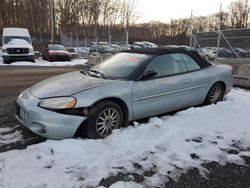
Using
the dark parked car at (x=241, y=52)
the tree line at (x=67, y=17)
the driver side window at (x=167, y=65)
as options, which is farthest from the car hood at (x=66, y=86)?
the tree line at (x=67, y=17)

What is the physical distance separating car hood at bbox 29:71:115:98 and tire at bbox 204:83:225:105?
2.50 metres

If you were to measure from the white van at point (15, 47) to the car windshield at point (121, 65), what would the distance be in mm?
14345

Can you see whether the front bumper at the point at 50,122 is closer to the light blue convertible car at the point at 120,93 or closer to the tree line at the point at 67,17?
the light blue convertible car at the point at 120,93

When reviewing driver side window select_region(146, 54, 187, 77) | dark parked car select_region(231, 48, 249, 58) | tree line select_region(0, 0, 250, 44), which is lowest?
driver side window select_region(146, 54, 187, 77)

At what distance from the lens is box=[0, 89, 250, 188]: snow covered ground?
3.10 m

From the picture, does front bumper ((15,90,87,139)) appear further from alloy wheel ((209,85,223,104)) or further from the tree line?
the tree line

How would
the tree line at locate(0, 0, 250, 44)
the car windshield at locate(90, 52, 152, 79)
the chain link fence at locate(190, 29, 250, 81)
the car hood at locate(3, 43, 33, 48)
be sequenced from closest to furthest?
the car windshield at locate(90, 52, 152, 79), the chain link fence at locate(190, 29, 250, 81), the car hood at locate(3, 43, 33, 48), the tree line at locate(0, 0, 250, 44)

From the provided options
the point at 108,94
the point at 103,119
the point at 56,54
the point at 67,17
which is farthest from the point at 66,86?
the point at 67,17

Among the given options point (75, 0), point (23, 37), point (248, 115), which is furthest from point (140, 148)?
point (75, 0)

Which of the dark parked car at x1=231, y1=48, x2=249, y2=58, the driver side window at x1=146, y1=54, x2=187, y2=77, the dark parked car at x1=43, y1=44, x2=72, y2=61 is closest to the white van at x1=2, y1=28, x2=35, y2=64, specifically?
the dark parked car at x1=43, y1=44, x2=72, y2=61

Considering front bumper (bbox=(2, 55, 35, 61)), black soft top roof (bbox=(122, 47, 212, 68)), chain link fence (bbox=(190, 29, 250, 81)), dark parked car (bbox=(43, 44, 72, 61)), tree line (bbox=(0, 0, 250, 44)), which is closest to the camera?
black soft top roof (bbox=(122, 47, 212, 68))

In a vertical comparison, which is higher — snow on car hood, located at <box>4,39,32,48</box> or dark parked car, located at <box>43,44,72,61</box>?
snow on car hood, located at <box>4,39,32,48</box>

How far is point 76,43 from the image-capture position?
2869 cm

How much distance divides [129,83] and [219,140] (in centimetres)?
170
